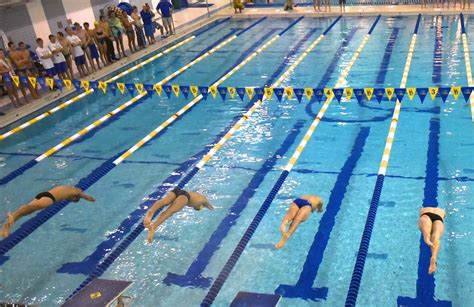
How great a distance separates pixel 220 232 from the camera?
18.8 ft

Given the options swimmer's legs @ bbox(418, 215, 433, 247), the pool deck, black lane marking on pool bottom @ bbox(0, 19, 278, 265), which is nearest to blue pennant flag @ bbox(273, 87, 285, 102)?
black lane marking on pool bottom @ bbox(0, 19, 278, 265)

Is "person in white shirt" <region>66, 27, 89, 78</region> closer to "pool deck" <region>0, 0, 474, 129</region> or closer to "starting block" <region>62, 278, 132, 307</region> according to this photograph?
"pool deck" <region>0, 0, 474, 129</region>

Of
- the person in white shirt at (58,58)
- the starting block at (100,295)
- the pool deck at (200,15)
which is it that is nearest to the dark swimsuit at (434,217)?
the starting block at (100,295)

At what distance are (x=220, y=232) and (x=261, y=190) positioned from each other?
1.00 m

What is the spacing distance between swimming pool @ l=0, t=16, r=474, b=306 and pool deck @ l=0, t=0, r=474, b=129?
69cm

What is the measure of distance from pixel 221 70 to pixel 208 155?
4.65 m

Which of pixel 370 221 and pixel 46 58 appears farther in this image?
pixel 46 58

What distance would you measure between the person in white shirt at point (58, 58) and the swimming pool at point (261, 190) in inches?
34.6

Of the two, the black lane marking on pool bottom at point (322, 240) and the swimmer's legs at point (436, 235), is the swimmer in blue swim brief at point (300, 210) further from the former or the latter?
the swimmer's legs at point (436, 235)

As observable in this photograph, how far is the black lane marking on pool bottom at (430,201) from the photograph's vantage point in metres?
4.43

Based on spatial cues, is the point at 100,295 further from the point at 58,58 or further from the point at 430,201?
the point at 58,58

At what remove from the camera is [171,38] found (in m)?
15.0

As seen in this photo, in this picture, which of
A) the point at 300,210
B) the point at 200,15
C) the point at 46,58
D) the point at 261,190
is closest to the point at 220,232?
the point at 261,190

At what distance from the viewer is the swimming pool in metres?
4.91
